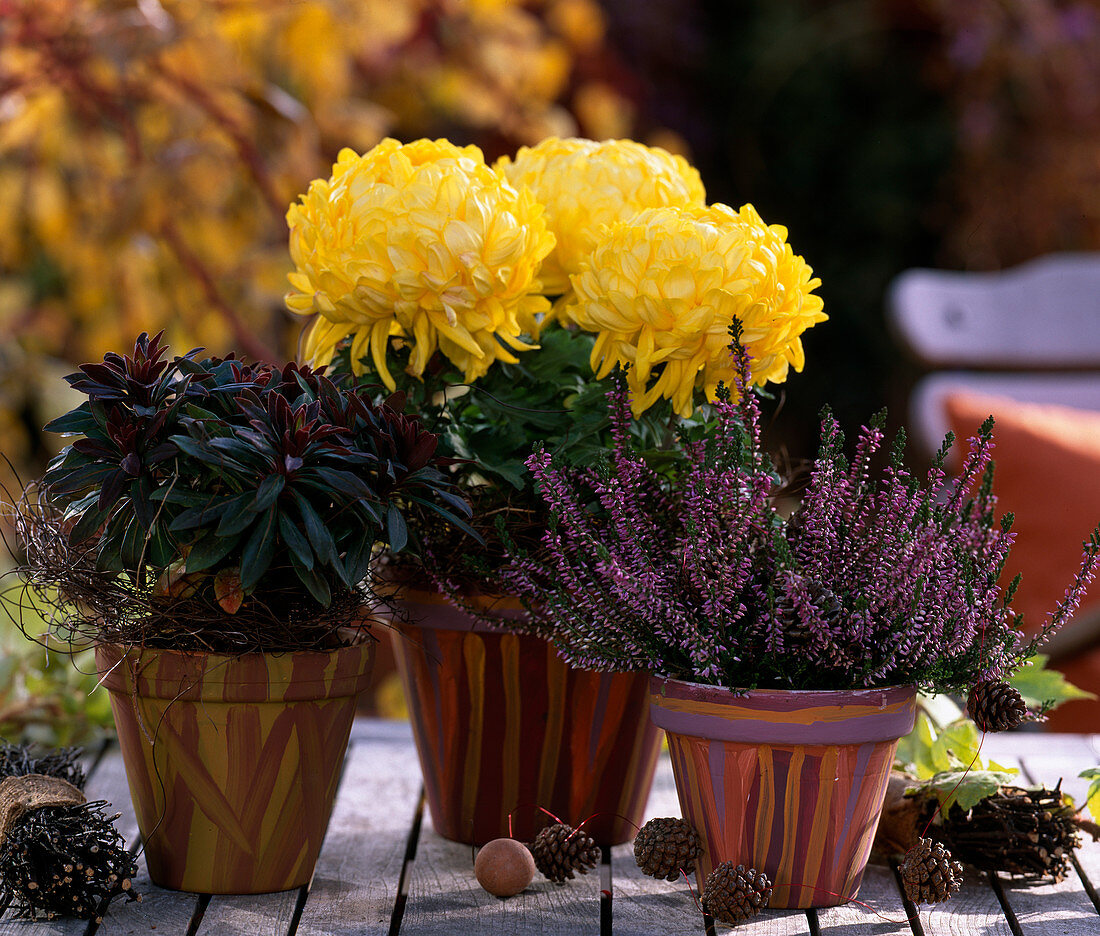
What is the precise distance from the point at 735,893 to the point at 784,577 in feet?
0.83

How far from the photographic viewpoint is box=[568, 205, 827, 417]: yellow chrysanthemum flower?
37.6 inches

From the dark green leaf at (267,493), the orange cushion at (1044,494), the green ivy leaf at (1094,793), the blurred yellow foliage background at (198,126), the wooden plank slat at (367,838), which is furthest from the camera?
the blurred yellow foliage background at (198,126)

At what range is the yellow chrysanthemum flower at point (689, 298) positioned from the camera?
3.14ft

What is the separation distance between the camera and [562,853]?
1038mm

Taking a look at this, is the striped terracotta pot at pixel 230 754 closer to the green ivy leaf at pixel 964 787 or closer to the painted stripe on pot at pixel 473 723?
the painted stripe on pot at pixel 473 723

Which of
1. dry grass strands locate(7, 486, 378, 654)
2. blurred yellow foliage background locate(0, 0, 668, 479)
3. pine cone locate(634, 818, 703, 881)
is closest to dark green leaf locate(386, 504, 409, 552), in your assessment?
dry grass strands locate(7, 486, 378, 654)

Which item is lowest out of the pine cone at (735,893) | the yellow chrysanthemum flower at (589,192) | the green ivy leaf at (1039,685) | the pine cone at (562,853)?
the pine cone at (562,853)

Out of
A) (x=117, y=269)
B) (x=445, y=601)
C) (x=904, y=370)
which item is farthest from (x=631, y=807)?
(x=904, y=370)

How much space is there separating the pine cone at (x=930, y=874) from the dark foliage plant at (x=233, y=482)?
467mm

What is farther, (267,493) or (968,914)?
(968,914)

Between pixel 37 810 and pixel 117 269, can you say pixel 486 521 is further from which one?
pixel 117 269

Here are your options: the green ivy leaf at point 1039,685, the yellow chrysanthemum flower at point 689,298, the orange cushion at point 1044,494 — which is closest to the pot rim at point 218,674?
the yellow chrysanthemum flower at point 689,298

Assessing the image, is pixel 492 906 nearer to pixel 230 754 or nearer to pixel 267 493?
pixel 230 754

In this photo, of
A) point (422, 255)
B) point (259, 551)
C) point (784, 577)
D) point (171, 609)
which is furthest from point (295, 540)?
point (784, 577)
